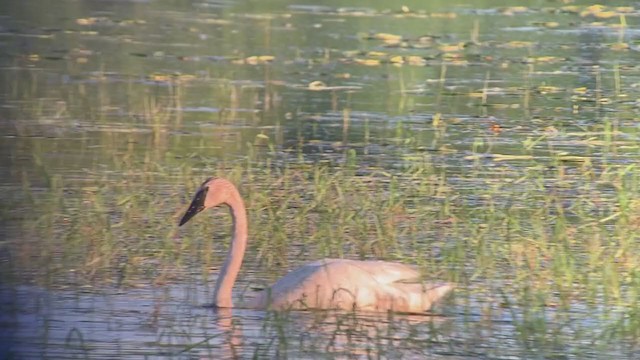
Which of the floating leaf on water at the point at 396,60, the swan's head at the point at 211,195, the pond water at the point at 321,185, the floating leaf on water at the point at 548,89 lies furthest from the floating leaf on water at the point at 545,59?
the swan's head at the point at 211,195

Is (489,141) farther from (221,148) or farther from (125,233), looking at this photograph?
(125,233)

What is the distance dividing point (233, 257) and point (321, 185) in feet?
5.33

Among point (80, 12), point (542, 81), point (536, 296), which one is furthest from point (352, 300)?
point (80, 12)

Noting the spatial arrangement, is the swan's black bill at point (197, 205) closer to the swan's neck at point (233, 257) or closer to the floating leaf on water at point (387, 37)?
the swan's neck at point (233, 257)

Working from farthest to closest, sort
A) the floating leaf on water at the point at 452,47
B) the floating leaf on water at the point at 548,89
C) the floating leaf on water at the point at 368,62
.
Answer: the floating leaf on water at the point at 452,47, the floating leaf on water at the point at 368,62, the floating leaf on water at the point at 548,89

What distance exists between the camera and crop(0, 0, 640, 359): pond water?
246 inches

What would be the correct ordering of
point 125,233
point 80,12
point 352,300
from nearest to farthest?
point 352,300 < point 125,233 < point 80,12

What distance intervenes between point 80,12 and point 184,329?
14353 mm

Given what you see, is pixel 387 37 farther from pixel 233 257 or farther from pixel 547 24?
pixel 233 257

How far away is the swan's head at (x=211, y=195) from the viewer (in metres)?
7.45

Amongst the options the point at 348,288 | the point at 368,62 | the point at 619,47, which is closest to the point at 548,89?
the point at 368,62

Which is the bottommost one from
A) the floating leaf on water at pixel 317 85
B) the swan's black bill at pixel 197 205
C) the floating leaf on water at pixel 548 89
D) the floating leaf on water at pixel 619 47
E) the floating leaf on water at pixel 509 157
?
the floating leaf on water at pixel 619 47

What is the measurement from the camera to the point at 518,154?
33.6ft

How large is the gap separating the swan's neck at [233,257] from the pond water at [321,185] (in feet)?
0.30
